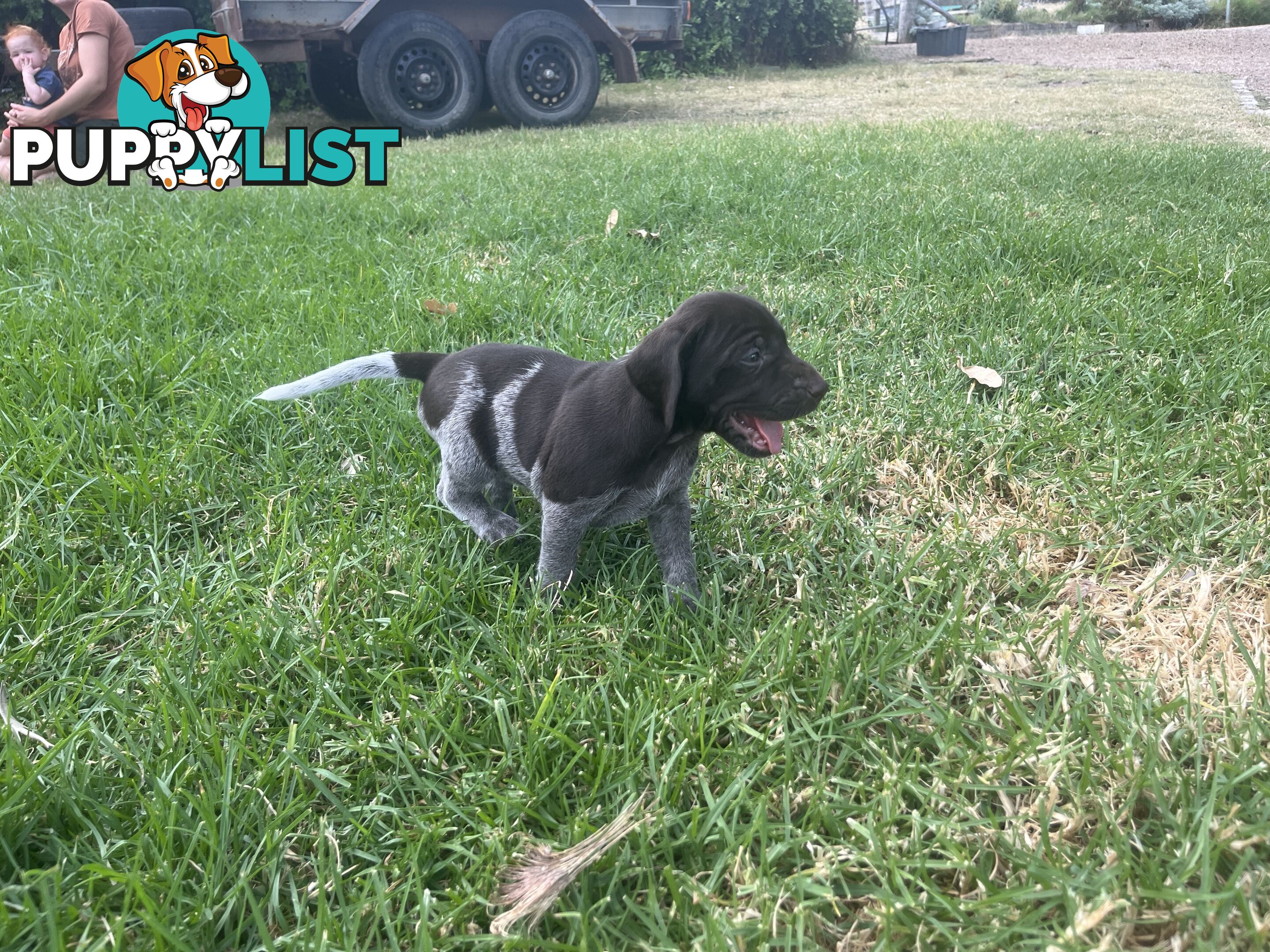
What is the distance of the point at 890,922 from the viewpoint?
59.4 inches

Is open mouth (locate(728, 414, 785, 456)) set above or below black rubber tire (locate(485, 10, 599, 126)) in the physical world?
below

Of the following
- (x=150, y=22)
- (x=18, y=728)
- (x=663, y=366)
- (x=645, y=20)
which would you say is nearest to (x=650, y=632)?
(x=663, y=366)

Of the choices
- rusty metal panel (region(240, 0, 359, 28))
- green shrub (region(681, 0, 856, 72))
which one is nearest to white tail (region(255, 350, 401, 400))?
rusty metal panel (region(240, 0, 359, 28))

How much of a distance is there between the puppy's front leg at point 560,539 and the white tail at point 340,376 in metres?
0.90

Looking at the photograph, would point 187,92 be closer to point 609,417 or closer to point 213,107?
point 213,107

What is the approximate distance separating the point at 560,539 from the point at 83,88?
8469 millimetres

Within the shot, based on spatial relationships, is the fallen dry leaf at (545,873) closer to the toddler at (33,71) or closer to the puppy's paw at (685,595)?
the puppy's paw at (685,595)

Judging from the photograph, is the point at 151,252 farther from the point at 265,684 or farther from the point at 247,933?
the point at 247,933

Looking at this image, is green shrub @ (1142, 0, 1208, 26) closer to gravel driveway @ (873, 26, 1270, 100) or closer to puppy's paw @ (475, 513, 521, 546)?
gravel driveway @ (873, 26, 1270, 100)

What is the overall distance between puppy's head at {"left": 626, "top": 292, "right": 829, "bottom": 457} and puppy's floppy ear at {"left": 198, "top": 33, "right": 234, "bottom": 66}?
9957 mm

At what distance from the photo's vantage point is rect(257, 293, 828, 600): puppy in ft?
7.26

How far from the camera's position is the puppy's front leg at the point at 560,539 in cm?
241

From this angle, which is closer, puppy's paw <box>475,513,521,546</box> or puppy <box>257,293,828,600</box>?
puppy <box>257,293,828,600</box>

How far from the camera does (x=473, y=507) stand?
2.80 metres
